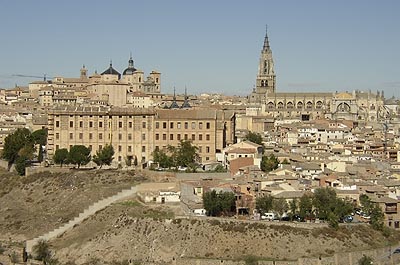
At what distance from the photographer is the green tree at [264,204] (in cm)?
3531

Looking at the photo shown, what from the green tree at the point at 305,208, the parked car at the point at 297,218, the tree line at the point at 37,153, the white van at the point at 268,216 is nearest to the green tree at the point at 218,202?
the white van at the point at 268,216

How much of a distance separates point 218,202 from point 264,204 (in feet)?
6.80

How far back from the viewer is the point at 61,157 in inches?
1786

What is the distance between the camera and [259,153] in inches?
1900

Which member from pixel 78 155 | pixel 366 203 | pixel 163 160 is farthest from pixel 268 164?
pixel 78 155

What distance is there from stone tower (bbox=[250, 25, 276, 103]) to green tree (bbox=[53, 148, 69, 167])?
5998cm

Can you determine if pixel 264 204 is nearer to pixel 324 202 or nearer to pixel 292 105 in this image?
pixel 324 202

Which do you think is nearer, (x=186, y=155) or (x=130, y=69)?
(x=186, y=155)

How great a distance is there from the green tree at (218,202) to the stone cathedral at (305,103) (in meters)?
55.5

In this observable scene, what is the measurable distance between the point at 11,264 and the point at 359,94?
264 ft

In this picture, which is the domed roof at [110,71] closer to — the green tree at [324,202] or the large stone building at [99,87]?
the large stone building at [99,87]

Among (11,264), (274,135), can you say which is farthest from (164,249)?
(274,135)

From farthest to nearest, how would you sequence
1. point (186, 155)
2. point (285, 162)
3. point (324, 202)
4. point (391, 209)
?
point (285, 162) < point (186, 155) < point (391, 209) < point (324, 202)

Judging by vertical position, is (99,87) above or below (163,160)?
above
